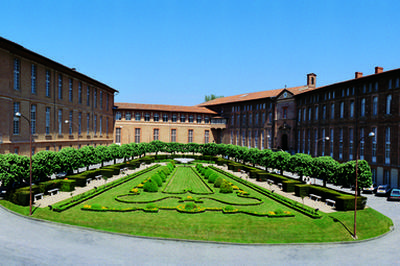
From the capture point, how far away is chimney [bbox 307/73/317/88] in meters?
76.4

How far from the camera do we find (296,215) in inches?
1125

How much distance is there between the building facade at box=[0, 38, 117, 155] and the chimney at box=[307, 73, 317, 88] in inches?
1959

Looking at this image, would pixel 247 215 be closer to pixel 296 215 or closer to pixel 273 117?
pixel 296 215

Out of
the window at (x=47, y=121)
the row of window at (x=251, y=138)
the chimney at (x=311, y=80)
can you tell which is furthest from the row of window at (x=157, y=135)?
the window at (x=47, y=121)

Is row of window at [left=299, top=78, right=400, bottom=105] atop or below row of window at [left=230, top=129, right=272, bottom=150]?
atop

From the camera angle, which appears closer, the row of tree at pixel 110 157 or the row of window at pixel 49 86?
the row of tree at pixel 110 157

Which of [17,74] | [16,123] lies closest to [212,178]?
[16,123]

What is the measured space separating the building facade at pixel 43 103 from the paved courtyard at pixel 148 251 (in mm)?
19542

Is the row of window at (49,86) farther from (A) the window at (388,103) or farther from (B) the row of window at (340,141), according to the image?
(A) the window at (388,103)

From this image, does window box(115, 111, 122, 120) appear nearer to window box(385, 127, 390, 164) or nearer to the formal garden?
the formal garden

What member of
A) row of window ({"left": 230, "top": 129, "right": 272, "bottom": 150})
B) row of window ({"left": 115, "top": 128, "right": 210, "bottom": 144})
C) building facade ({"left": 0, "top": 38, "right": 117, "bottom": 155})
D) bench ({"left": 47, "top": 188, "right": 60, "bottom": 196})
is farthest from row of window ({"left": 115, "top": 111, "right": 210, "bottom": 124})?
bench ({"left": 47, "top": 188, "right": 60, "bottom": 196})

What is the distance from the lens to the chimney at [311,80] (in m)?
76.4

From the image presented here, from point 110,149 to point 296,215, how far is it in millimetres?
38678

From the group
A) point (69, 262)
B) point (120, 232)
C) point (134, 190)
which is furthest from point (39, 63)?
point (69, 262)
